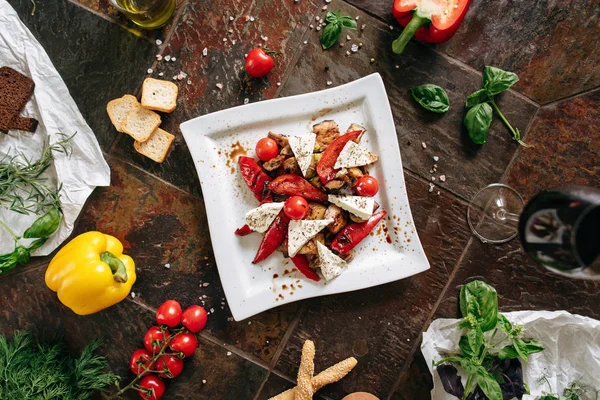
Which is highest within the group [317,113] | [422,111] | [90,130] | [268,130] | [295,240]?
[422,111]

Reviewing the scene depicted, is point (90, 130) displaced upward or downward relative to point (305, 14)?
downward

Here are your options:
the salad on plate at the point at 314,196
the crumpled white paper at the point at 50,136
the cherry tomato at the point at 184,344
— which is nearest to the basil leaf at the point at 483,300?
the salad on plate at the point at 314,196

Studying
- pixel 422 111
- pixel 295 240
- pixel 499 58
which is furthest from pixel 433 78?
pixel 295 240

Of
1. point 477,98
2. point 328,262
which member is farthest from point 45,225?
point 477,98

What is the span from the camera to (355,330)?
2.44m

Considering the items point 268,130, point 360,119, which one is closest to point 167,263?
point 268,130

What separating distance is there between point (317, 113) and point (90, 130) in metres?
1.09

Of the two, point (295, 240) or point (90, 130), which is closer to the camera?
point (295, 240)

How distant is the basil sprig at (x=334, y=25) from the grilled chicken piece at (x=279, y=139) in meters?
0.51

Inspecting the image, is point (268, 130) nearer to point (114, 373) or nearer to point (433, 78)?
point (433, 78)

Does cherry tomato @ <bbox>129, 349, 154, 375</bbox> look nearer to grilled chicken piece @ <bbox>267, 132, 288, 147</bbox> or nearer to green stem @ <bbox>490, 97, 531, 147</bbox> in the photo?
grilled chicken piece @ <bbox>267, 132, 288, 147</bbox>

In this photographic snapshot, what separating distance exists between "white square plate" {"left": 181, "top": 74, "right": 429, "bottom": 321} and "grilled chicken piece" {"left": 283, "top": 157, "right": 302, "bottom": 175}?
181mm

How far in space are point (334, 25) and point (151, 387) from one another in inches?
74.7

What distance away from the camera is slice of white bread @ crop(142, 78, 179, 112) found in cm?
233
